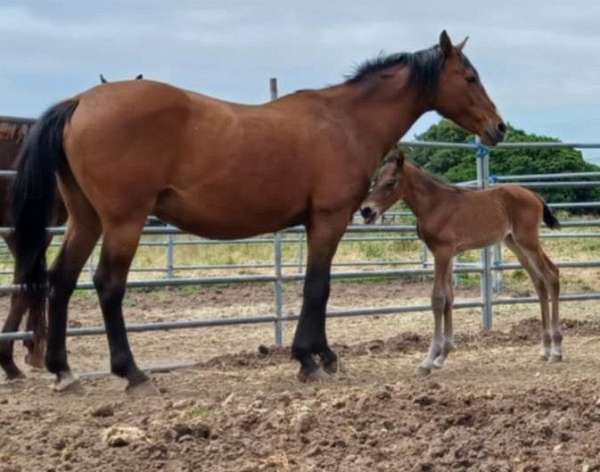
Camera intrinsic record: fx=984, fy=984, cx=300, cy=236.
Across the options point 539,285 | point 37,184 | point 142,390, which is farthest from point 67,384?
point 539,285

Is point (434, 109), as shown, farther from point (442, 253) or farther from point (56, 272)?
point (56, 272)

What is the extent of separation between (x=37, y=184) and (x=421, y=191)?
2.91 metres

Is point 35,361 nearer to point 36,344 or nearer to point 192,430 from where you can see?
point 36,344

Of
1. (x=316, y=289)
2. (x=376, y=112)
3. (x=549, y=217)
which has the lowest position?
(x=316, y=289)

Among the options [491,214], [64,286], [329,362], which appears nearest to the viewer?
[64,286]

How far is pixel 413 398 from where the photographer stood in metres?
4.37

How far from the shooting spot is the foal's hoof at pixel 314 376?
5.84 meters

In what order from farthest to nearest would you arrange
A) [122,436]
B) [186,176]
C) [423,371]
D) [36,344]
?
[423,371] < [36,344] < [186,176] < [122,436]

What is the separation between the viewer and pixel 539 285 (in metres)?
7.42

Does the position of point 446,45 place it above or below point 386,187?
above

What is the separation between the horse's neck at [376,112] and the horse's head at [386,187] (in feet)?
2.21

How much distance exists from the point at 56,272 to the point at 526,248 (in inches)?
140

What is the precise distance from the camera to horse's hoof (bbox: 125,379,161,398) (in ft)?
17.5

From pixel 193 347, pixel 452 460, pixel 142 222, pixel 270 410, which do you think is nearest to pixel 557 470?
pixel 452 460
